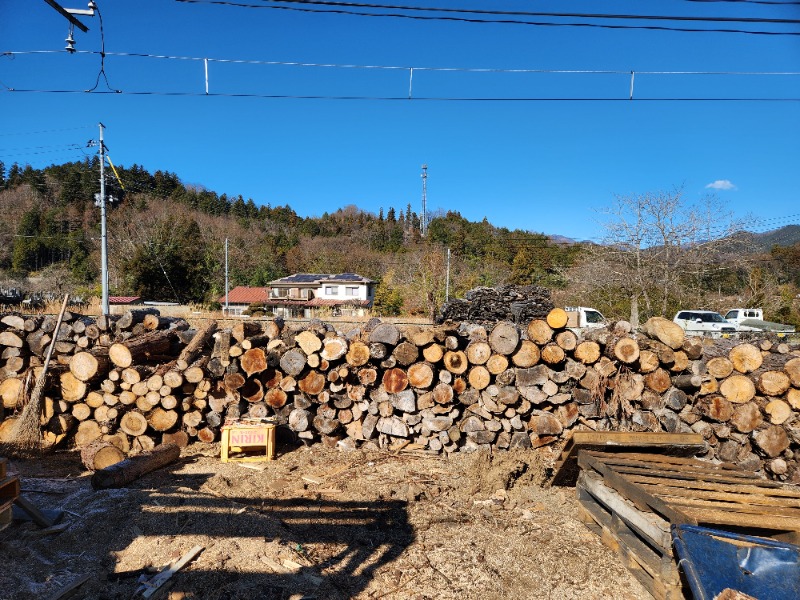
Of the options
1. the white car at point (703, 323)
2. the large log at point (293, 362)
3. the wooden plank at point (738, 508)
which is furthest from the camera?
the white car at point (703, 323)

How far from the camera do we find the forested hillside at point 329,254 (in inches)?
857

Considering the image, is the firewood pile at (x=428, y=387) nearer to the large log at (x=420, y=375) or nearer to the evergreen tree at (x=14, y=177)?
the large log at (x=420, y=375)

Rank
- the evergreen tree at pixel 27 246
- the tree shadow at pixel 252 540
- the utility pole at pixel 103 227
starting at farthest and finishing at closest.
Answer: the evergreen tree at pixel 27 246 < the utility pole at pixel 103 227 < the tree shadow at pixel 252 540

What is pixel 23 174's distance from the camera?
56375 mm

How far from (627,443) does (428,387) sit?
2.39m

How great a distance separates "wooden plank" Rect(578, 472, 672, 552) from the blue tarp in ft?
0.61

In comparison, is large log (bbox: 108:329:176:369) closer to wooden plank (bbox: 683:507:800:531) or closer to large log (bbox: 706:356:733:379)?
wooden plank (bbox: 683:507:800:531)

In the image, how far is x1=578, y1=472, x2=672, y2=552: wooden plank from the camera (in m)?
3.13

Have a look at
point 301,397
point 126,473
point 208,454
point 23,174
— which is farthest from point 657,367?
point 23,174

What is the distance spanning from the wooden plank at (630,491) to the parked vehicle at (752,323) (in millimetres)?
16038

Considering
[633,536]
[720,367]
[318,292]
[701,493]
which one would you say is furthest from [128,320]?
[318,292]

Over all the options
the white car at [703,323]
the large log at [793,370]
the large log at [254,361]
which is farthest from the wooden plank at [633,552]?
the white car at [703,323]

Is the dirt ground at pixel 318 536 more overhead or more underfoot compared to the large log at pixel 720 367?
more underfoot

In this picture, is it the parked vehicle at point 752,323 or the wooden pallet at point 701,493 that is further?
the parked vehicle at point 752,323
